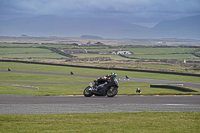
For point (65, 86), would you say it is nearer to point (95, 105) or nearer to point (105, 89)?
point (105, 89)

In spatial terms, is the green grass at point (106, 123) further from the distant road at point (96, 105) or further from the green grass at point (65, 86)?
the green grass at point (65, 86)

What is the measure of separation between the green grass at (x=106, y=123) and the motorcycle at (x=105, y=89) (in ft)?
21.9

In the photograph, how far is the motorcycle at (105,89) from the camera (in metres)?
21.7

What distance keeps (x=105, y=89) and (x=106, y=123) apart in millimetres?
9229

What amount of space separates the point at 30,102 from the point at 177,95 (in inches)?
472

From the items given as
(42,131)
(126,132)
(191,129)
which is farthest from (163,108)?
(42,131)

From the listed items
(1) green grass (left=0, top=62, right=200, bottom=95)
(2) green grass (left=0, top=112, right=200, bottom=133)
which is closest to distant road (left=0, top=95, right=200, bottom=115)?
(2) green grass (left=0, top=112, right=200, bottom=133)

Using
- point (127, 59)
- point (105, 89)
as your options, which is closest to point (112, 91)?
point (105, 89)

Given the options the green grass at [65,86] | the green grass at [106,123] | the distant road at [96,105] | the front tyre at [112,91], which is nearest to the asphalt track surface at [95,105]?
the distant road at [96,105]

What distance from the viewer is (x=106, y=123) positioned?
12.5 m

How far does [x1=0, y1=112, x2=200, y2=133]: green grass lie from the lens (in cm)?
1134

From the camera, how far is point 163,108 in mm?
16922

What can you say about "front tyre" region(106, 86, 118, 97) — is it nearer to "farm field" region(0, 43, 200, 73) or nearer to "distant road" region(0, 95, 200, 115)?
"distant road" region(0, 95, 200, 115)

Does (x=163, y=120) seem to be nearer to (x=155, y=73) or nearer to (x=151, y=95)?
(x=151, y=95)
